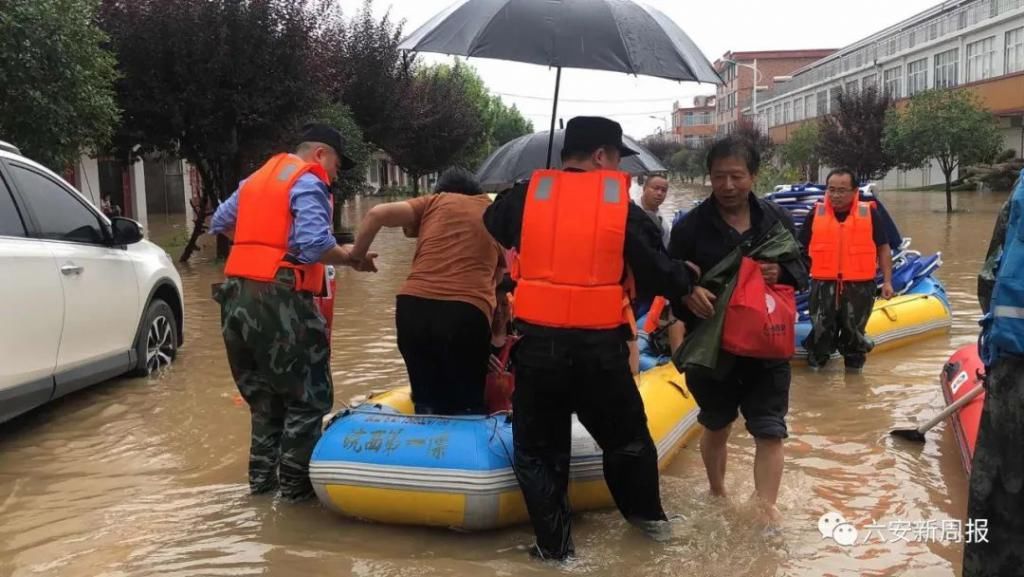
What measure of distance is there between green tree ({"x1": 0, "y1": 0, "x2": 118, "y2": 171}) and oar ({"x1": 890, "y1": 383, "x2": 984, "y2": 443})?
30.6 feet

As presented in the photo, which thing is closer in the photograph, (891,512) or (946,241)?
(891,512)

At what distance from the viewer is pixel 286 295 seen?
4.09 metres

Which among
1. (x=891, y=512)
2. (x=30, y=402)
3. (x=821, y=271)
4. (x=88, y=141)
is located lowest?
(x=891, y=512)

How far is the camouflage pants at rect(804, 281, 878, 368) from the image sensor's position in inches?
271

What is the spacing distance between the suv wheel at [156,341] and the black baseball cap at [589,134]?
437 cm

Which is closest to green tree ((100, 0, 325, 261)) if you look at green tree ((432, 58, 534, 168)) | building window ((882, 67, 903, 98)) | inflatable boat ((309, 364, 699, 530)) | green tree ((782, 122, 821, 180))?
green tree ((432, 58, 534, 168))

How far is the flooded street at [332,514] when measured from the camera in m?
3.64

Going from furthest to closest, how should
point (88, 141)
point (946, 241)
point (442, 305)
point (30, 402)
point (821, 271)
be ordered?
point (946, 241)
point (88, 141)
point (821, 271)
point (30, 402)
point (442, 305)

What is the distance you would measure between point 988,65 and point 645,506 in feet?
137

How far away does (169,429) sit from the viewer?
563 centimetres

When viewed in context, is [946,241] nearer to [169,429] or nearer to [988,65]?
[169,429]

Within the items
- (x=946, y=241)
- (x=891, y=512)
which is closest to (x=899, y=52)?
(x=946, y=241)

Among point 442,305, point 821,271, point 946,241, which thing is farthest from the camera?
point 946,241

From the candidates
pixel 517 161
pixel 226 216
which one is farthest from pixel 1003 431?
pixel 517 161
